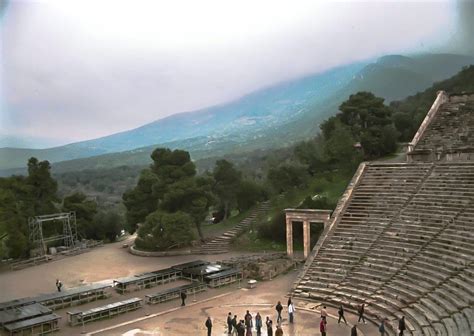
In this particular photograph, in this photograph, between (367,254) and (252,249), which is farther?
(252,249)

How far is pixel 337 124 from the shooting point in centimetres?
3956

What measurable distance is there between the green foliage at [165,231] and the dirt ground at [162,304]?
1288 mm

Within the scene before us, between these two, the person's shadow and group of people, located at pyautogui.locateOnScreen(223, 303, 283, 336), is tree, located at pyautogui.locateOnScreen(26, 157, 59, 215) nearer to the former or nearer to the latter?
group of people, located at pyautogui.locateOnScreen(223, 303, 283, 336)

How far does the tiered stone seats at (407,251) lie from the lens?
15.4 m

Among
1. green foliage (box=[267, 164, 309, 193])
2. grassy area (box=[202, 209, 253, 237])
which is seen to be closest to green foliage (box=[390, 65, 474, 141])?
green foliage (box=[267, 164, 309, 193])

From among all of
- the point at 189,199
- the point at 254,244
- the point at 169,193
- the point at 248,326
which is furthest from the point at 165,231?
the point at 248,326

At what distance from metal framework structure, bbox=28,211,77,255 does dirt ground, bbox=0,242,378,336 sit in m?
4.02

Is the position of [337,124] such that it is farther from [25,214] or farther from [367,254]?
[25,214]

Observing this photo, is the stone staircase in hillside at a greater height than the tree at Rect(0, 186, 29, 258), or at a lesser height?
lesser

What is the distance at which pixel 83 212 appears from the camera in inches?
1590

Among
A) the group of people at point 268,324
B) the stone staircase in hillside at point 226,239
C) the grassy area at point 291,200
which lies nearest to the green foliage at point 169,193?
the stone staircase in hillside at point 226,239

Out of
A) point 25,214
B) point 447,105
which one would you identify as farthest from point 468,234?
point 25,214

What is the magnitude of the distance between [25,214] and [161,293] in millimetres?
19143

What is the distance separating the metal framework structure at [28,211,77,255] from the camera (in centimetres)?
3434
